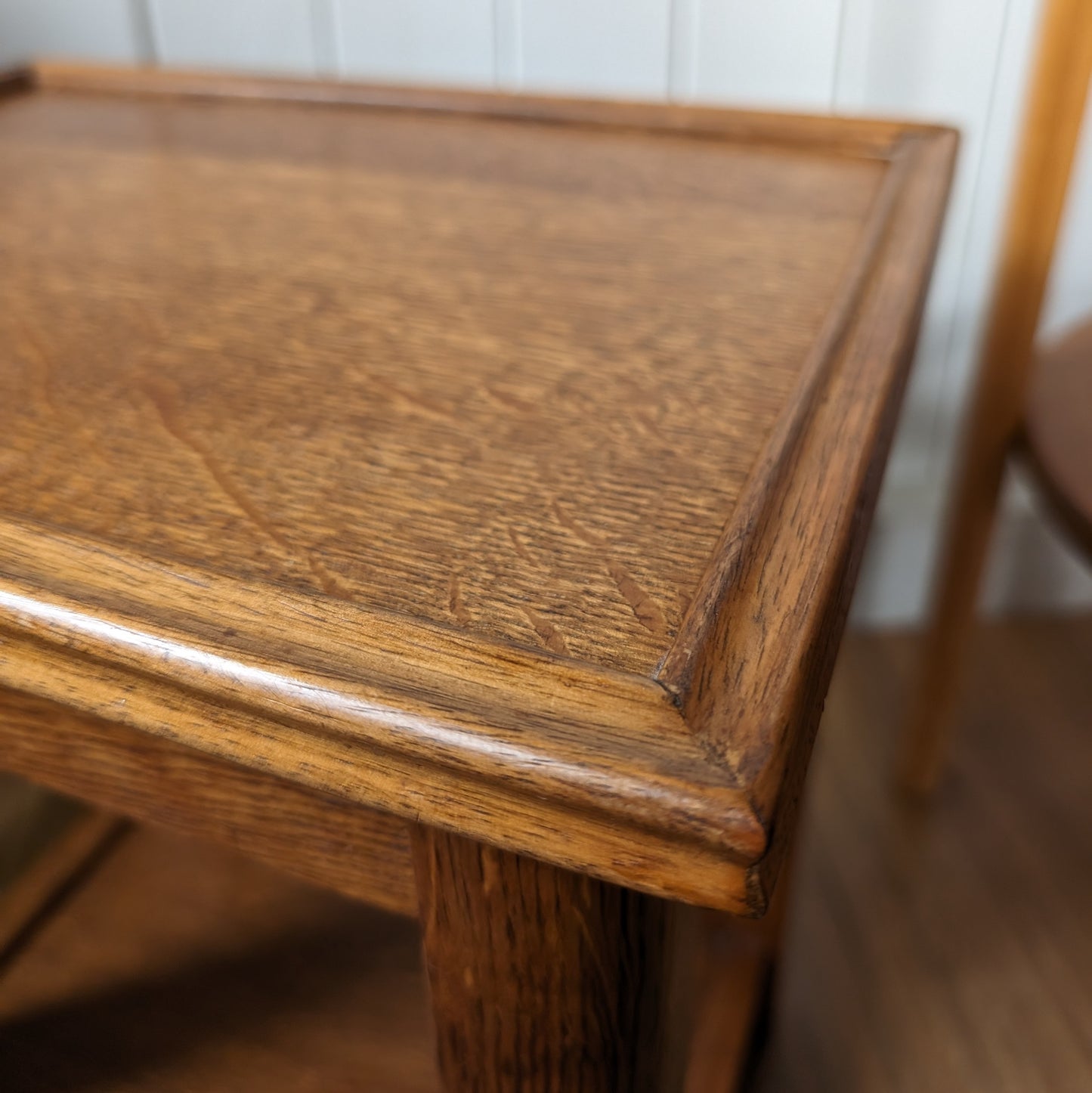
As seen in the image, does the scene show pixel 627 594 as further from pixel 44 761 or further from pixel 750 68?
pixel 750 68

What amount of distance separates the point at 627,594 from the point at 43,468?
0.16 m

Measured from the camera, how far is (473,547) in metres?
0.26

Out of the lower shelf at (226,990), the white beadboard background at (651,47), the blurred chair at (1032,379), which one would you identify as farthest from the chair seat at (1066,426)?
the lower shelf at (226,990)

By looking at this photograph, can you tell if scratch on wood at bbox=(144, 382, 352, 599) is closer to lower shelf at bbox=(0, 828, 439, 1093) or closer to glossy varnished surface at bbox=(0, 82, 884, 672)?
glossy varnished surface at bbox=(0, 82, 884, 672)

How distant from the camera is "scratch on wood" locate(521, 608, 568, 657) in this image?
8.7 inches

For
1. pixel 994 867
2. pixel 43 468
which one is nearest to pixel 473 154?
pixel 43 468

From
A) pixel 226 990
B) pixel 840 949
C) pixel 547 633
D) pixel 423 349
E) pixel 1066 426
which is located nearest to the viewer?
pixel 547 633

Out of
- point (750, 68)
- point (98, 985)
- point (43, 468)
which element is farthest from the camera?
point (750, 68)

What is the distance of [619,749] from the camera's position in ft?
0.64

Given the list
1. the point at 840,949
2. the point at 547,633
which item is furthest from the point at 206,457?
the point at 840,949

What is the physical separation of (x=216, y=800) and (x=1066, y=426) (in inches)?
22.2

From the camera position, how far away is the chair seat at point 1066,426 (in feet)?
1.99

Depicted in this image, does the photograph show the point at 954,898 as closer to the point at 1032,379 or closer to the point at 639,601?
the point at 1032,379

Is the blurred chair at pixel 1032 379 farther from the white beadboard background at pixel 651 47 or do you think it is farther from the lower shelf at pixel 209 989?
the lower shelf at pixel 209 989
